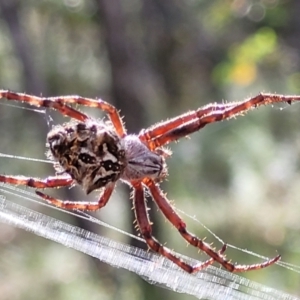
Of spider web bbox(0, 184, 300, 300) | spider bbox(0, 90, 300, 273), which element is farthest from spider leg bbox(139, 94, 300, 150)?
spider web bbox(0, 184, 300, 300)

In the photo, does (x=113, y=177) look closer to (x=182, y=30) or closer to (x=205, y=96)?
(x=205, y=96)

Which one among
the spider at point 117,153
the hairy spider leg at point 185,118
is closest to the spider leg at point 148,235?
the spider at point 117,153

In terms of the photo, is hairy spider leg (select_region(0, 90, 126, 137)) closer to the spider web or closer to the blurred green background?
the spider web

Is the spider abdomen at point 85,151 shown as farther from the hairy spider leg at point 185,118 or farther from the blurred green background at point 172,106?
the blurred green background at point 172,106

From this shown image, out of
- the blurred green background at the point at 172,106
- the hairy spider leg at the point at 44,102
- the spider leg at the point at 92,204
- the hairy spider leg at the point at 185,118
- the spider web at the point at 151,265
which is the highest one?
the blurred green background at the point at 172,106

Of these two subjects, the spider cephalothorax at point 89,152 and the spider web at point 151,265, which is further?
the spider web at point 151,265

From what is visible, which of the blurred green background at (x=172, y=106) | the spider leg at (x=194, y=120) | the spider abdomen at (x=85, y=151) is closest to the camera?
the spider abdomen at (x=85, y=151)

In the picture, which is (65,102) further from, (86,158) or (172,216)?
(172,216)
